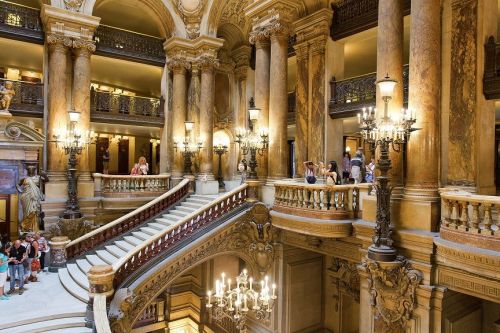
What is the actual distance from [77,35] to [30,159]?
496 cm

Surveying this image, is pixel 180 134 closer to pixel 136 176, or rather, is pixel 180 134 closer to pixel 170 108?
pixel 170 108

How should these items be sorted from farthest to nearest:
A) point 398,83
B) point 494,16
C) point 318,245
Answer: point 318,245 < point 494,16 < point 398,83

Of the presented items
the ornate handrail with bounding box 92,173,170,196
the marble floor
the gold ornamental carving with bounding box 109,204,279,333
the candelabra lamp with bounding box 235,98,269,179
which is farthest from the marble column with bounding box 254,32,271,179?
the marble floor

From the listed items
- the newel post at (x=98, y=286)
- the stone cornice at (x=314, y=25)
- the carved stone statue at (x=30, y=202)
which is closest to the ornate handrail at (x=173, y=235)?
the newel post at (x=98, y=286)

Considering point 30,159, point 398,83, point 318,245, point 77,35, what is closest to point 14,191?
point 30,159

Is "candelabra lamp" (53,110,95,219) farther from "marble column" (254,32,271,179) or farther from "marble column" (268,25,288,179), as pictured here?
"marble column" (268,25,288,179)

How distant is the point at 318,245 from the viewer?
31.8 feet

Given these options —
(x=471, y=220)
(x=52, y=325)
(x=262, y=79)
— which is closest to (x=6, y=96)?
(x=52, y=325)

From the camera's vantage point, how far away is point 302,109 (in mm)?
12719

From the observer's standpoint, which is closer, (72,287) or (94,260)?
(72,287)

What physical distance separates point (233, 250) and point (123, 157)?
1384 centimetres

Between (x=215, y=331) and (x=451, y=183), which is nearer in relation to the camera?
(x=451, y=183)

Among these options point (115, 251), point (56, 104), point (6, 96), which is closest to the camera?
point (115, 251)

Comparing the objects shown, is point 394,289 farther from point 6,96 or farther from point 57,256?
point 6,96
